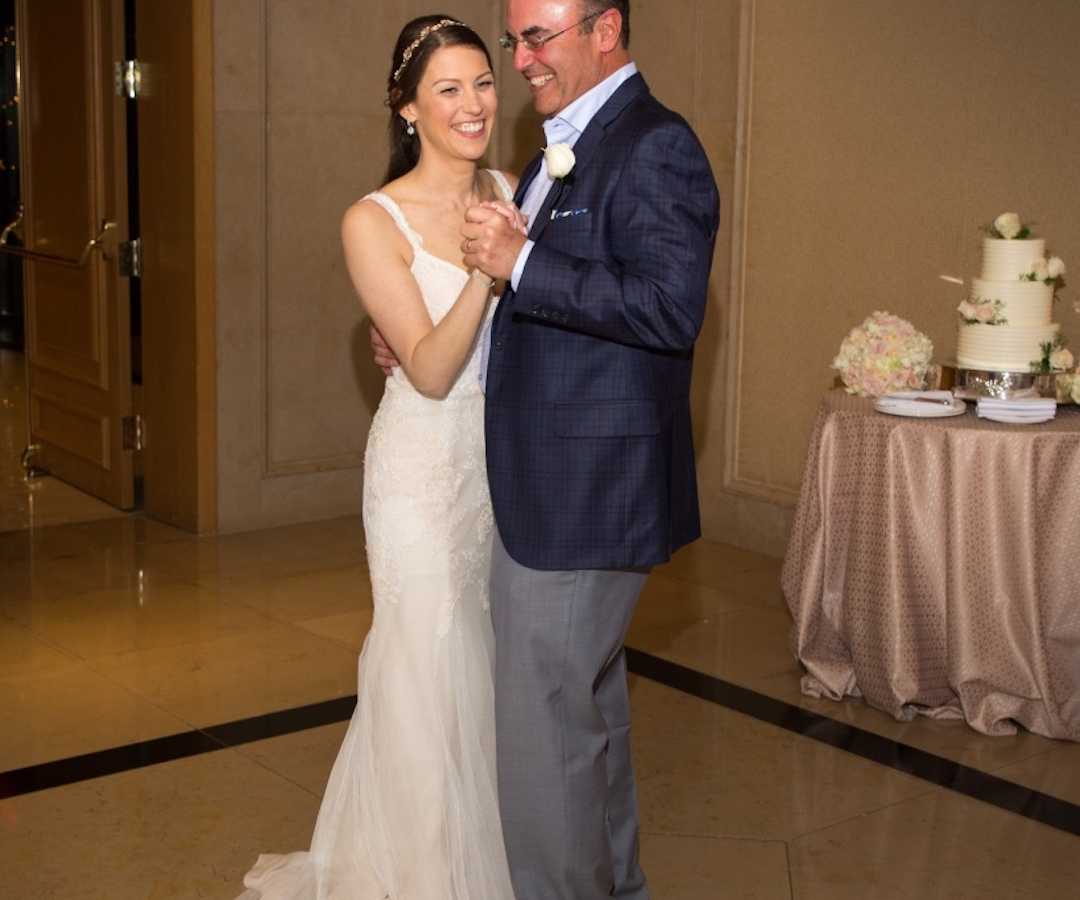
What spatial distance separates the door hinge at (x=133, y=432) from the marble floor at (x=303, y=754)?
0.91m

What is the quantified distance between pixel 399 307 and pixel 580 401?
45 cm

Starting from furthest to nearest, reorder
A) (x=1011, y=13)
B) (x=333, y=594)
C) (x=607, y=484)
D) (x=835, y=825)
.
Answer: (x=333, y=594) < (x=1011, y=13) < (x=835, y=825) < (x=607, y=484)

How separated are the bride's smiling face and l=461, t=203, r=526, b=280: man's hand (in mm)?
501

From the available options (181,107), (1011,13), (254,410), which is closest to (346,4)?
(181,107)

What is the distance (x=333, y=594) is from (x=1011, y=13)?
10.2 feet

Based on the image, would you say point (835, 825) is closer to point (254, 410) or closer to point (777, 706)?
point (777, 706)

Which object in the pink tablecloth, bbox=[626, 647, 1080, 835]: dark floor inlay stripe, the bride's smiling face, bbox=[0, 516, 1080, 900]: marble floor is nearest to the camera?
the bride's smiling face

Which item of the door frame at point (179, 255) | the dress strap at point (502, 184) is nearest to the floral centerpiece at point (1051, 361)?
the dress strap at point (502, 184)

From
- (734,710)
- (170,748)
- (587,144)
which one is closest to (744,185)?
(734,710)

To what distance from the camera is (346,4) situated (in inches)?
252

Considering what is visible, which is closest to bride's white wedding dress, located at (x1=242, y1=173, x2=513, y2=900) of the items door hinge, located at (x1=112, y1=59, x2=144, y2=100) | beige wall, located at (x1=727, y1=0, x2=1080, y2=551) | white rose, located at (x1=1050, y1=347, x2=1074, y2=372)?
white rose, located at (x1=1050, y1=347, x2=1074, y2=372)

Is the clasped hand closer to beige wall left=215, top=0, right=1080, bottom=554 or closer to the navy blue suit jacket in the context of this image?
the navy blue suit jacket

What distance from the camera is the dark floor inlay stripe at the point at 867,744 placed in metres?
3.72

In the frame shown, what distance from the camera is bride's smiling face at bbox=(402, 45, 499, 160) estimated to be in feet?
9.17
